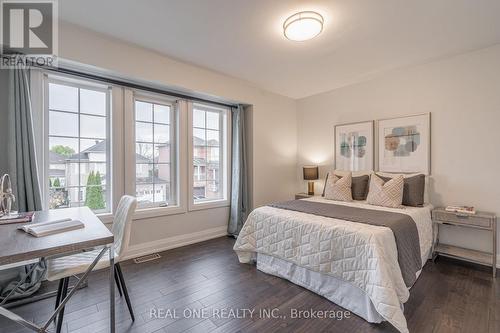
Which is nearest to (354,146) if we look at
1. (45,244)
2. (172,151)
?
(172,151)

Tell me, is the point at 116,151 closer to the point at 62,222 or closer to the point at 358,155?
the point at 62,222

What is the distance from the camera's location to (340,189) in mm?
3301

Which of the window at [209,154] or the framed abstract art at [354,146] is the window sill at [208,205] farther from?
the framed abstract art at [354,146]

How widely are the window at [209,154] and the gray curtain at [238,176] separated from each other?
152 mm

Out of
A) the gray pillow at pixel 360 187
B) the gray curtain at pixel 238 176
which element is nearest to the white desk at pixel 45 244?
the gray curtain at pixel 238 176

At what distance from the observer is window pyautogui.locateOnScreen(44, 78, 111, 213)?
253 cm

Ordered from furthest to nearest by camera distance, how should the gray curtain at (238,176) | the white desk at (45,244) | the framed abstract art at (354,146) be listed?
the gray curtain at (238,176) < the framed abstract art at (354,146) < the white desk at (45,244)

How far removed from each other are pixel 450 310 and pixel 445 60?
2859 millimetres

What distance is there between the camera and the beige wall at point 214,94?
243cm

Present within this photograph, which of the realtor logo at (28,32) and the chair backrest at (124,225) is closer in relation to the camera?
the chair backrest at (124,225)

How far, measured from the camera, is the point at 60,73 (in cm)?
245

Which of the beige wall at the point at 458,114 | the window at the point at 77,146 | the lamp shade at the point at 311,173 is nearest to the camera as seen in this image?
the window at the point at 77,146

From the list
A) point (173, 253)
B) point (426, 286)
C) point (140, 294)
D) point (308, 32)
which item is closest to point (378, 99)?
point (308, 32)

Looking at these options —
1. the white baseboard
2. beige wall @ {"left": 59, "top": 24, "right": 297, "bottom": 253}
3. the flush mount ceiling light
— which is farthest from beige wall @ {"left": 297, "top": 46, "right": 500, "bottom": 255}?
the white baseboard
